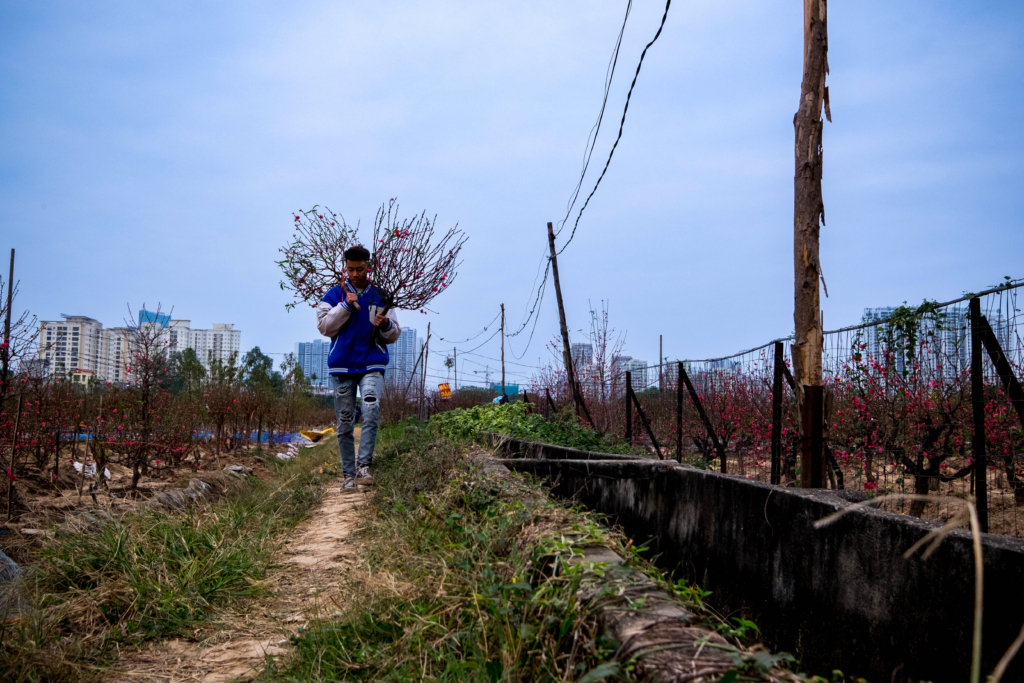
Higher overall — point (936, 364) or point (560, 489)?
point (936, 364)

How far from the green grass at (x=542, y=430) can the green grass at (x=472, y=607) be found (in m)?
2.84

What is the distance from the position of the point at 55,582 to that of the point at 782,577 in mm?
3220

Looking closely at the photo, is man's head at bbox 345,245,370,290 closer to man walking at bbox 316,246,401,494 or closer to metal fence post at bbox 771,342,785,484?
man walking at bbox 316,246,401,494

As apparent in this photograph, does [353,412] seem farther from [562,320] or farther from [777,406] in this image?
[562,320]

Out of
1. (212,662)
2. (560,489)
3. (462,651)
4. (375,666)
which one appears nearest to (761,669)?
(462,651)

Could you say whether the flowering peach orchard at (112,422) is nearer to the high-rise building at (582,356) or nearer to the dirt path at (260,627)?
the dirt path at (260,627)

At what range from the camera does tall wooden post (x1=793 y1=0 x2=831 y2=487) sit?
4324 mm

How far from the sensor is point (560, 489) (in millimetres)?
5031

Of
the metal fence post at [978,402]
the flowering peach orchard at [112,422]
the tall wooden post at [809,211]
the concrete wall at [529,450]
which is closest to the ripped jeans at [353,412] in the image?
the concrete wall at [529,450]

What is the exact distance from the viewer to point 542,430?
28.3 feet

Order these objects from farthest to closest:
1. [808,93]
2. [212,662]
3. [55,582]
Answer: [808,93], [55,582], [212,662]

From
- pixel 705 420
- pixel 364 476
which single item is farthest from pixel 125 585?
pixel 705 420

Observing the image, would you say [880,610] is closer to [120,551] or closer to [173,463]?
[120,551]

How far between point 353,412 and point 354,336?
0.75m
